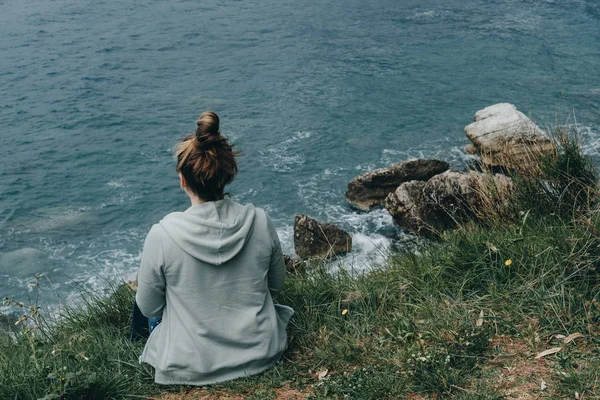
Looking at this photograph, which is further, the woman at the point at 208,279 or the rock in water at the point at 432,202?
the rock in water at the point at 432,202

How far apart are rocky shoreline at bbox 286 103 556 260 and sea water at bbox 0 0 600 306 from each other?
510 mm

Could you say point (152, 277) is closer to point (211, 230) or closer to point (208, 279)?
point (208, 279)

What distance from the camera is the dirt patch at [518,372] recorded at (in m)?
4.21

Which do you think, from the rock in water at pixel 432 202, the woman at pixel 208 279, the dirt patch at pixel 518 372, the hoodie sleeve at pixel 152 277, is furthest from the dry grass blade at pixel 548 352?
the rock in water at pixel 432 202

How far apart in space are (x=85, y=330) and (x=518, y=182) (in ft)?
14.6

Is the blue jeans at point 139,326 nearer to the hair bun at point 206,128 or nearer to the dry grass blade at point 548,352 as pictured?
the hair bun at point 206,128

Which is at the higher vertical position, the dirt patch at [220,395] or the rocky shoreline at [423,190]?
the dirt patch at [220,395]

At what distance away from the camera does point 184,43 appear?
25562 mm

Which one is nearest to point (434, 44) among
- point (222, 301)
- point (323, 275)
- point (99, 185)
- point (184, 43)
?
point (184, 43)

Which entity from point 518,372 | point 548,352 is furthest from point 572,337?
point 518,372

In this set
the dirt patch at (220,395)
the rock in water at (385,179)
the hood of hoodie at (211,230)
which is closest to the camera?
the hood of hoodie at (211,230)

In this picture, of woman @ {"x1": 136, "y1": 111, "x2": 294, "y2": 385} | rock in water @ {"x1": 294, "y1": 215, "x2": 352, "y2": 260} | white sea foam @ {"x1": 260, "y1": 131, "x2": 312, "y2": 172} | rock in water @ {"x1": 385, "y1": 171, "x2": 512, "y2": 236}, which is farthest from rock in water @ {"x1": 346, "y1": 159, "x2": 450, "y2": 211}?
woman @ {"x1": 136, "y1": 111, "x2": 294, "y2": 385}

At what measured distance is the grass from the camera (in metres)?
4.36

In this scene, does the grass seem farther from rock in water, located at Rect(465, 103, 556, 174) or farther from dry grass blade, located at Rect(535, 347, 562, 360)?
rock in water, located at Rect(465, 103, 556, 174)
